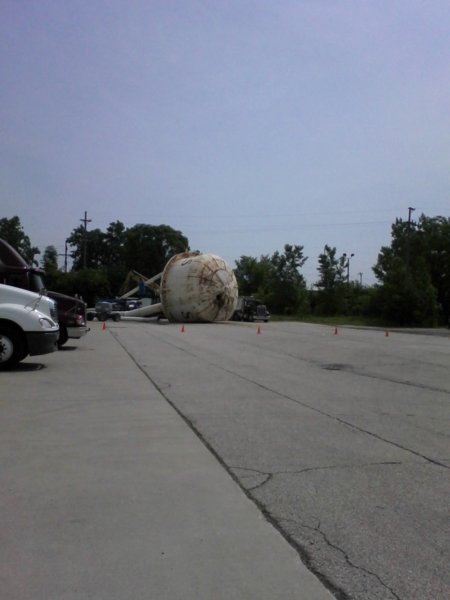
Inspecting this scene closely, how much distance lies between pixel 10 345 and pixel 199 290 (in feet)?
128

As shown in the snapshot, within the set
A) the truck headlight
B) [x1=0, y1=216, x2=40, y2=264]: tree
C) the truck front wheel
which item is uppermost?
[x1=0, y1=216, x2=40, y2=264]: tree

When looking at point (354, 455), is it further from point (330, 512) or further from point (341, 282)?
point (341, 282)

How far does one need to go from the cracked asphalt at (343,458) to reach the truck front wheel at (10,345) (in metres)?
2.94

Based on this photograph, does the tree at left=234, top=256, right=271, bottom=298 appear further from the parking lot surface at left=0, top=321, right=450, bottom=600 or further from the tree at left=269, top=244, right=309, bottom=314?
the parking lot surface at left=0, top=321, right=450, bottom=600

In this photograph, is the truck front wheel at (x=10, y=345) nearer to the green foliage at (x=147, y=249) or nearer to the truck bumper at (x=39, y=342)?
the truck bumper at (x=39, y=342)

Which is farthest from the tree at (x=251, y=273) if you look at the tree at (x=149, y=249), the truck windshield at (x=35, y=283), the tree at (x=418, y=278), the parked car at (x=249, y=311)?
the truck windshield at (x=35, y=283)

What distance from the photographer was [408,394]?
1240cm

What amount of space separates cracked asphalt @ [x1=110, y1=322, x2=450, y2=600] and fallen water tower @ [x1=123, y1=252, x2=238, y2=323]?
3717 cm

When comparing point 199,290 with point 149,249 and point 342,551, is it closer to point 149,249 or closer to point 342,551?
point 342,551

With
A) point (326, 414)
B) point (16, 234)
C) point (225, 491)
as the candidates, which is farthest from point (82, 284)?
point (225, 491)

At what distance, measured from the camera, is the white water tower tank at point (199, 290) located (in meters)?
53.9

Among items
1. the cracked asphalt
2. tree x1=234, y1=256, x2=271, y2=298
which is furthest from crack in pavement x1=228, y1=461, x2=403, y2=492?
tree x1=234, y1=256, x2=271, y2=298

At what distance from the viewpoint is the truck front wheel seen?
48.7 ft

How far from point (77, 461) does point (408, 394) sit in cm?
735
